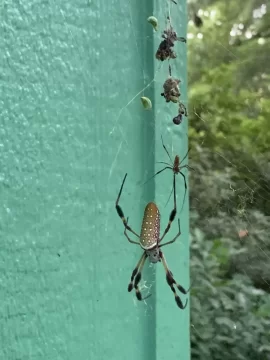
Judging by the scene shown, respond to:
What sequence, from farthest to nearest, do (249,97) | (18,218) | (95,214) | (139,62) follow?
(249,97), (139,62), (95,214), (18,218)

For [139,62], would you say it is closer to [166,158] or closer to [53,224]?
[166,158]

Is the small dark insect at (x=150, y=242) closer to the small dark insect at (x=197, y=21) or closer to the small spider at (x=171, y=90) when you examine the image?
the small spider at (x=171, y=90)

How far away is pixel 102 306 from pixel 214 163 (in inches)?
39.3

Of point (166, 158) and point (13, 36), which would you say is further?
point (166, 158)

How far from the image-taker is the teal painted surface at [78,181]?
0.87 metres

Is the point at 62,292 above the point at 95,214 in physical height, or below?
below

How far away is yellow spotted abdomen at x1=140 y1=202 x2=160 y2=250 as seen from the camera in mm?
1006

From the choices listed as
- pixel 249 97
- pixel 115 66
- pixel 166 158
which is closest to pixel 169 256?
pixel 166 158

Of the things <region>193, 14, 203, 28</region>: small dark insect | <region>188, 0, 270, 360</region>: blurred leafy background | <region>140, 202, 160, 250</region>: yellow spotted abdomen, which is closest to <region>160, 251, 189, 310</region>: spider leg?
<region>140, 202, 160, 250</region>: yellow spotted abdomen

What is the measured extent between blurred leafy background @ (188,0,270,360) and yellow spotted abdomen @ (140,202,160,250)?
0.75 m

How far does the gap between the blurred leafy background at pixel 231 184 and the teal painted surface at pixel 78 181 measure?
1.85 feet

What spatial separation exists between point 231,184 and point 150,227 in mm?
867

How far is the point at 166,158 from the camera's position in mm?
1241

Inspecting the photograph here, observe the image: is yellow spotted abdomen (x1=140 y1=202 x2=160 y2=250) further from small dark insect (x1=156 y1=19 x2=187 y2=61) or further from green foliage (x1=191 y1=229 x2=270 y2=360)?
green foliage (x1=191 y1=229 x2=270 y2=360)
